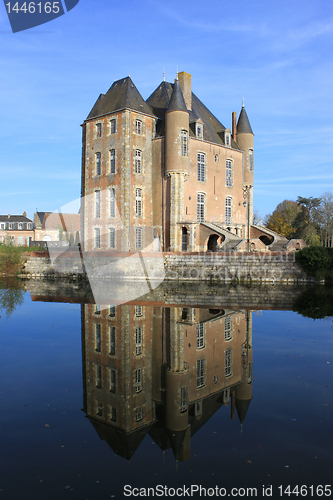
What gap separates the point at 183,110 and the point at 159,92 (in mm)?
6125

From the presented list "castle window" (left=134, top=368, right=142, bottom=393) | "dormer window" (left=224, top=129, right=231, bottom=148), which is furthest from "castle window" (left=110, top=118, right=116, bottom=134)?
"castle window" (left=134, top=368, right=142, bottom=393)

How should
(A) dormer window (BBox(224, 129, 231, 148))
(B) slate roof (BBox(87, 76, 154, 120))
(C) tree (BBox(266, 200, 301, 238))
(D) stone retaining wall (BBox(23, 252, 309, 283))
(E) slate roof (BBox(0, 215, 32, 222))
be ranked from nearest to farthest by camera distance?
(D) stone retaining wall (BBox(23, 252, 309, 283))
(B) slate roof (BBox(87, 76, 154, 120))
(A) dormer window (BBox(224, 129, 231, 148))
(C) tree (BBox(266, 200, 301, 238))
(E) slate roof (BBox(0, 215, 32, 222))

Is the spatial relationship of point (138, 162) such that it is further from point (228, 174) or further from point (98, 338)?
point (98, 338)

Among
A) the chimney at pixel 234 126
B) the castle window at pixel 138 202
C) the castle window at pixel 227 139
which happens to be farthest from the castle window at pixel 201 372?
the chimney at pixel 234 126

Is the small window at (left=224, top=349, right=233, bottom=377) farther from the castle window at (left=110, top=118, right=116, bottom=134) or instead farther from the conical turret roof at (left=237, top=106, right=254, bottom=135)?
the conical turret roof at (left=237, top=106, right=254, bottom=135)

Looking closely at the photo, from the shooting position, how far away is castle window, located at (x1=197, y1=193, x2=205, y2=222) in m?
31.9

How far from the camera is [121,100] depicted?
3009 cm

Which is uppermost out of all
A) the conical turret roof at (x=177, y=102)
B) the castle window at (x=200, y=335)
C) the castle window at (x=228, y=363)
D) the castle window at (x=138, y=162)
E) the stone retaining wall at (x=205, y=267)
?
the conical turret roof at (x=177, y=102)

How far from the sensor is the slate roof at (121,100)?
97.9 feet

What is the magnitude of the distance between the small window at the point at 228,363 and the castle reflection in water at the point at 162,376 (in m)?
0.02

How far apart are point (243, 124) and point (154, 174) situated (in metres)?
11.5

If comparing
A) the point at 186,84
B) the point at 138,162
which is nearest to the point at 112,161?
the point at 138,162

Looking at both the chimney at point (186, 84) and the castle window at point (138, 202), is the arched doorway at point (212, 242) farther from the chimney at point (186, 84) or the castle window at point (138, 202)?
the chimney at point (186, 84)

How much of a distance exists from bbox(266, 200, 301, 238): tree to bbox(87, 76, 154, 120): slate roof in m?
29.5
